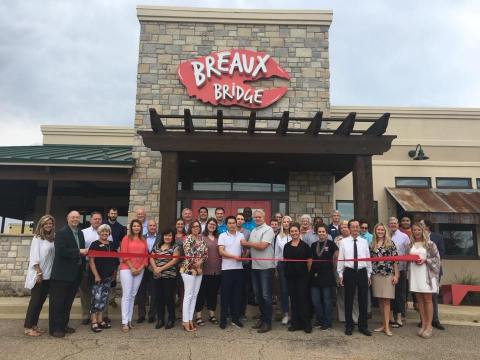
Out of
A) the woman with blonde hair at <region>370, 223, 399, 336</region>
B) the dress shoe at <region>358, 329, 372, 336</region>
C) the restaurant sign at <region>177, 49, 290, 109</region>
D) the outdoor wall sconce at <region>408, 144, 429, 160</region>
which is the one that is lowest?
the dress shoe at <region>358, 329, 372, 336</region>

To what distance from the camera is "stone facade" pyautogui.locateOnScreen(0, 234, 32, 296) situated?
9.42 m

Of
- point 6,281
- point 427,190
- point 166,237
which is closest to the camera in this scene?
point 166,237

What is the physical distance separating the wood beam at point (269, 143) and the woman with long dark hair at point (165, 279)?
285 centimetres

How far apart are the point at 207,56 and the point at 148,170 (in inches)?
142

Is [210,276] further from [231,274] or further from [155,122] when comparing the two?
[155,122]

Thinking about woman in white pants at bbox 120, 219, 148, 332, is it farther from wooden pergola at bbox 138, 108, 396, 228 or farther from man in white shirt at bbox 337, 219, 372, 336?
man in white shirt at bbox 337, 219, 372, 336

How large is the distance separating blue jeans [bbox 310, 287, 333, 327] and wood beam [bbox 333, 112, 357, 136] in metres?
3.54

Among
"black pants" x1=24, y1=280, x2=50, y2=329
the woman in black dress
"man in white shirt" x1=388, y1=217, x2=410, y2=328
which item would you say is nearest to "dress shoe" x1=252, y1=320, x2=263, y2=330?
the woman in black dress

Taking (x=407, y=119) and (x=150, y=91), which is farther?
(x=407, y=119)

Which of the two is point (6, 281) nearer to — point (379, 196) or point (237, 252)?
point (237, 252)

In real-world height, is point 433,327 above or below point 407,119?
below

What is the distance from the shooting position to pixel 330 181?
10.7 m

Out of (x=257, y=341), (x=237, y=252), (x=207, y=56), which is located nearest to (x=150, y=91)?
(x=207, y=56)

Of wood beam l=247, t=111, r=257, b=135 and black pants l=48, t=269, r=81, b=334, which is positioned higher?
wood beam l=247, t=111, r=257, b=135
